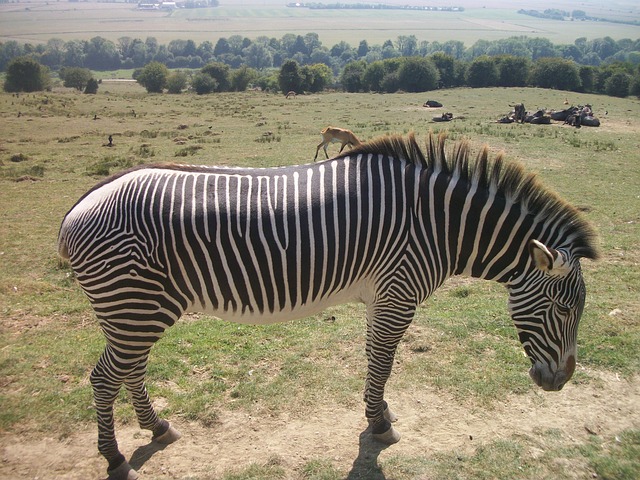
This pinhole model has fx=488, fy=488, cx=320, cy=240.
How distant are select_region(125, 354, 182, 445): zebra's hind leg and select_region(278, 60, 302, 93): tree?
A: 59.2 m

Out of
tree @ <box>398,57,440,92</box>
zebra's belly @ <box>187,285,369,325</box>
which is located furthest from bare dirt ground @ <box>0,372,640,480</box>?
tree @ <box>398,57,440,92</box>

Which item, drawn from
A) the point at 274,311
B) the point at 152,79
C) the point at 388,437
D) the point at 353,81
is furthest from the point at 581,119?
the point at 152,79

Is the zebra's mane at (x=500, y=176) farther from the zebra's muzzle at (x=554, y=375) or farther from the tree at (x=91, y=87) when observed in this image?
the tree at (x=91, y=87)

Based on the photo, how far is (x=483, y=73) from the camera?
63.3 metres

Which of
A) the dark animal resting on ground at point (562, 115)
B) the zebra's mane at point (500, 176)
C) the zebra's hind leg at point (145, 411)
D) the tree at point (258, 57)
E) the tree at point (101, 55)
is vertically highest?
the tree at point (258, 57)

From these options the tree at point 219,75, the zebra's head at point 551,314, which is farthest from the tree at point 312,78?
the zebra's head at point 551,314

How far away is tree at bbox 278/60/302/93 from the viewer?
60.4 meters

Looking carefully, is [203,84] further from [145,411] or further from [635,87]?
[145,411]

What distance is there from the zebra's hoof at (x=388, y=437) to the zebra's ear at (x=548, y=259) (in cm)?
204

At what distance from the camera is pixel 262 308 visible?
408 centimetres

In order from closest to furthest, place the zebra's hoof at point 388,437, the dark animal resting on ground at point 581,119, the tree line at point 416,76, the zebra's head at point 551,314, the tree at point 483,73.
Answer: the zebra's head at point 551,314 → the zebra's hoof at point 388,437 → the dark animal resting on ground at point 581,119 → the tree line at point 416,76 → the tree at point 483,73

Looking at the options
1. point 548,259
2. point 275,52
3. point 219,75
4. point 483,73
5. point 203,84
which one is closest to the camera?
point 548,259

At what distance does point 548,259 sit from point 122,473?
3.89m

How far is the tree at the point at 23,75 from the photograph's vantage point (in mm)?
47834
